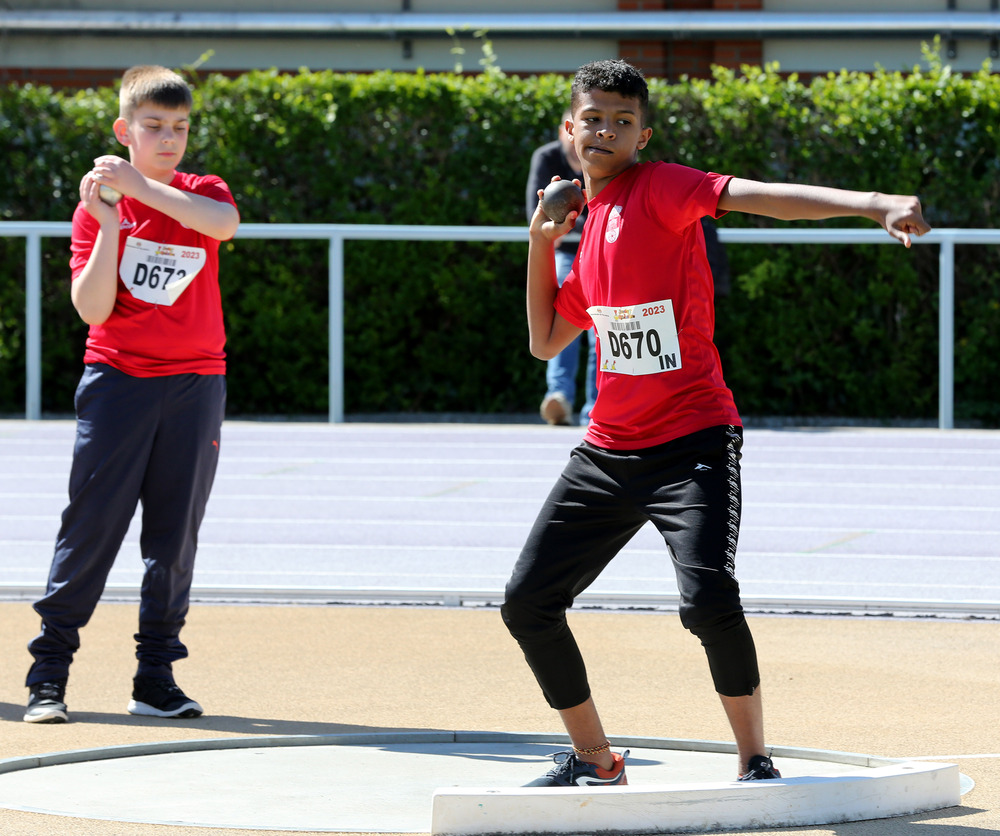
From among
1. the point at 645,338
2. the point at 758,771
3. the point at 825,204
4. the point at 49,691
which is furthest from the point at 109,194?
the point at 758,771

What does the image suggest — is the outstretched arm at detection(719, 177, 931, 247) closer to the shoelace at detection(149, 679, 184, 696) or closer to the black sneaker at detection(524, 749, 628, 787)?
the black sneaker at detection(524, 749, 628, 787)

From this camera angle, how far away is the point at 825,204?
3482 mm

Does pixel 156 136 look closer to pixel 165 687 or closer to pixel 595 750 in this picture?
pixel 165 687

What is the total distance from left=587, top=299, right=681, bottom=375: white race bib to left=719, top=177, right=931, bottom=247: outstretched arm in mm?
291

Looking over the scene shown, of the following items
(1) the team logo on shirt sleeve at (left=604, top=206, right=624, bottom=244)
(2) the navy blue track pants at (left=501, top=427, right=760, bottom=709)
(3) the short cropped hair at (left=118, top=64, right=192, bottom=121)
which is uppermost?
(3) the short cropped hair at (left=118, top=64, right=192, bottom=121)

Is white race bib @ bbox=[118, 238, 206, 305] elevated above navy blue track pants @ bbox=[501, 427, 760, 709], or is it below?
above

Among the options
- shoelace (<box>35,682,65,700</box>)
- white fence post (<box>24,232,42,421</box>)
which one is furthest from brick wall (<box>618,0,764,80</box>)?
shoelace (<box>35,682,65,700</box>)

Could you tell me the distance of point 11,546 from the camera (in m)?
7.90

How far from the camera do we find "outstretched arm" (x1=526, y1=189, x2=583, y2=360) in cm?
411

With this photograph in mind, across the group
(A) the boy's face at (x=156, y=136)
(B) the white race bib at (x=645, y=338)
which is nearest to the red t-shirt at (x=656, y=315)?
(B) the white race bib at (x=645, y=338)

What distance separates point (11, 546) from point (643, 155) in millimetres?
5344

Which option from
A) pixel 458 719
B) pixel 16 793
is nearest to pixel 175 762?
pixel 16 793

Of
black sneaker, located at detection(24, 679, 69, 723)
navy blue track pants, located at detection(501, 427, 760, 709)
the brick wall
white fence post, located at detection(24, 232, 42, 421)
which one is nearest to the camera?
navy blue track pants, located at detection(501, 427, 760, 709)

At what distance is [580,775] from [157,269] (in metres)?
2.11
